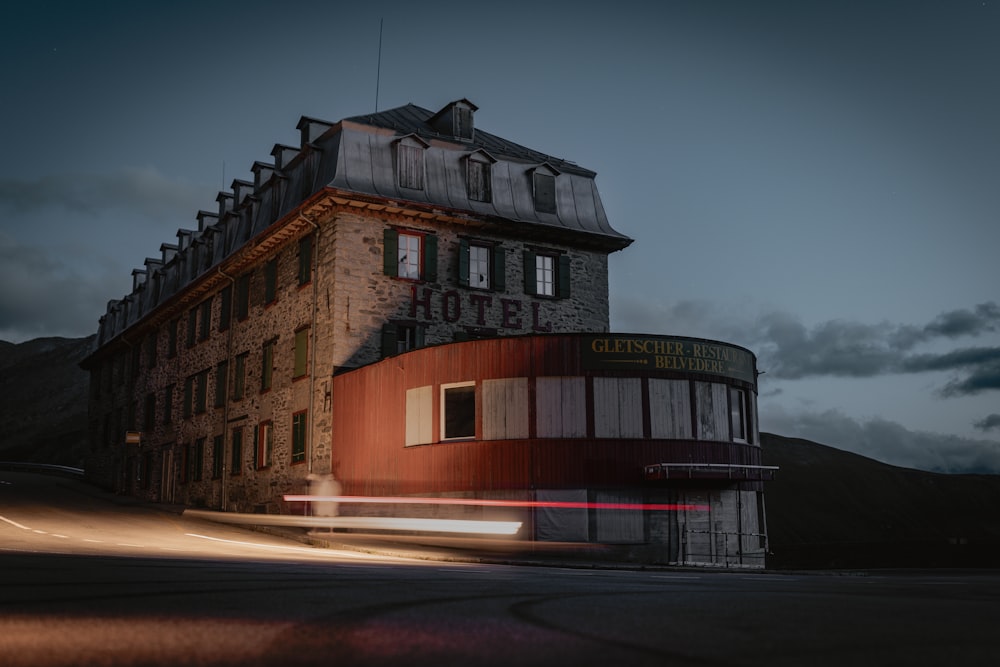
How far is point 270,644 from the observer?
4324mm

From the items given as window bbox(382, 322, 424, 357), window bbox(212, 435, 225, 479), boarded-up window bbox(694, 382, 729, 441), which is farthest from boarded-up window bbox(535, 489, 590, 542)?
window bbox(212, 435, 225, 479)

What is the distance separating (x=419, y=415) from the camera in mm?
24141

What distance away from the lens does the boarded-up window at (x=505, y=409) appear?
22672 millimetres

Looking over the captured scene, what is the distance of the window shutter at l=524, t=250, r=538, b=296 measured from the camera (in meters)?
29.3

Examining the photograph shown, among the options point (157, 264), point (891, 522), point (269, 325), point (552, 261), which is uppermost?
point (157, 264)

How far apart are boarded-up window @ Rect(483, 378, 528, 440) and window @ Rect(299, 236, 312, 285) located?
7.78 metres

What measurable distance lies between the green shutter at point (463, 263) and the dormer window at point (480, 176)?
1.45 metres

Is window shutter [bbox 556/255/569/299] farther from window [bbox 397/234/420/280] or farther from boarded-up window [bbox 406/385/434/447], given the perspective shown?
boarded-up window [bbox 406/385/434/447]

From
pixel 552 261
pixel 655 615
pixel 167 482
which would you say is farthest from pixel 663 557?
pixel 167 482

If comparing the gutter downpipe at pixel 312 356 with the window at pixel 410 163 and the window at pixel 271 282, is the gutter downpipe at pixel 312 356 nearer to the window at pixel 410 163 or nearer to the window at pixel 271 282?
the window at pixel 410 163

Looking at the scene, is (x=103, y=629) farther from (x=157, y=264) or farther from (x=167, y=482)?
(x=157, y=264)

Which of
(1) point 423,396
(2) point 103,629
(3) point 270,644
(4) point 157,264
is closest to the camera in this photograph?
(3) point 270,644

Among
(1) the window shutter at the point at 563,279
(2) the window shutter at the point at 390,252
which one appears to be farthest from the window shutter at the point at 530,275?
(2) the window shutter at the point at 390,252

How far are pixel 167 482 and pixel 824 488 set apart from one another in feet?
306
